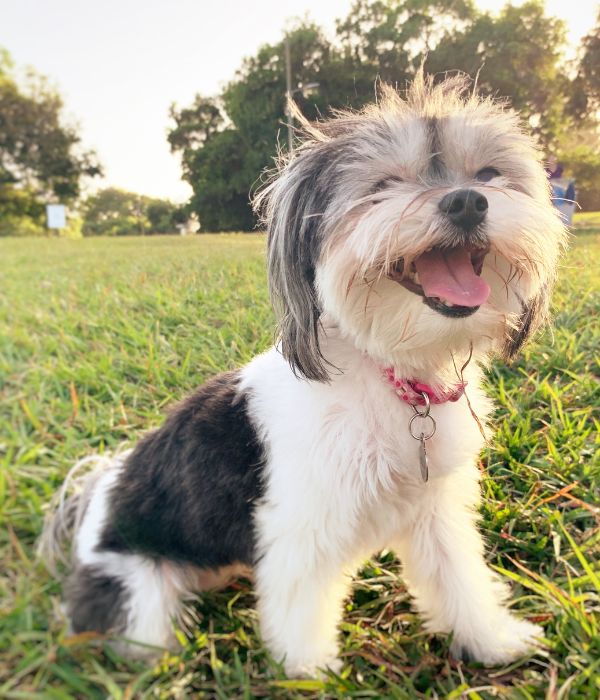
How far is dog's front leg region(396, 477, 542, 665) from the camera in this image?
200 cm

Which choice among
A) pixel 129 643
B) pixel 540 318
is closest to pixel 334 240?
pixel 540 318

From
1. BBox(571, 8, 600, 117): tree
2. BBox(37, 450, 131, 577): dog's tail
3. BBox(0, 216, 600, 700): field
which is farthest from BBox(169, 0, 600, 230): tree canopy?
BBox(37, 450, 131, 577): dog's tail

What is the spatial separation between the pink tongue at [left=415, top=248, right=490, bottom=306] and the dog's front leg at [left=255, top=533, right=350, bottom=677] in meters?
0.93

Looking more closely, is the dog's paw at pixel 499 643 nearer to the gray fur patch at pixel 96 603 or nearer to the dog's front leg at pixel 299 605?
the dog's front leg at pixel 299 605

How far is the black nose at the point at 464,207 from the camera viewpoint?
5.02 ft

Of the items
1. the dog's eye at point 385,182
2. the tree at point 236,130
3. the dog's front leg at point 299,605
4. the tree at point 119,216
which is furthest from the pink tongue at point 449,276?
the tree at point 119,216

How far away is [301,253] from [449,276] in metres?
0.49

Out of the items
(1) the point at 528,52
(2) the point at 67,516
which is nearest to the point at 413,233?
(2) the point at 67,516

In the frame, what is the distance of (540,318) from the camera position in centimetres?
208

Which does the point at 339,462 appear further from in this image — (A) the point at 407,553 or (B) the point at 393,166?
(B) the point at 393,166

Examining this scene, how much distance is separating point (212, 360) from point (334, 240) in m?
2.13

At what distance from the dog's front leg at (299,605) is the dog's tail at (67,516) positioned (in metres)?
0.84

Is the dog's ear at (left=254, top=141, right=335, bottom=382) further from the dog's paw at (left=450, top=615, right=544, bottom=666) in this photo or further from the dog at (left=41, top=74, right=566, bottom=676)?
the dog's paw at (left=450, top=615, right=544, bottom=666)

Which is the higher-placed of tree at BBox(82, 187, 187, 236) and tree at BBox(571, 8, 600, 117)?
tree at BBox(571, 8, 600, 117)
